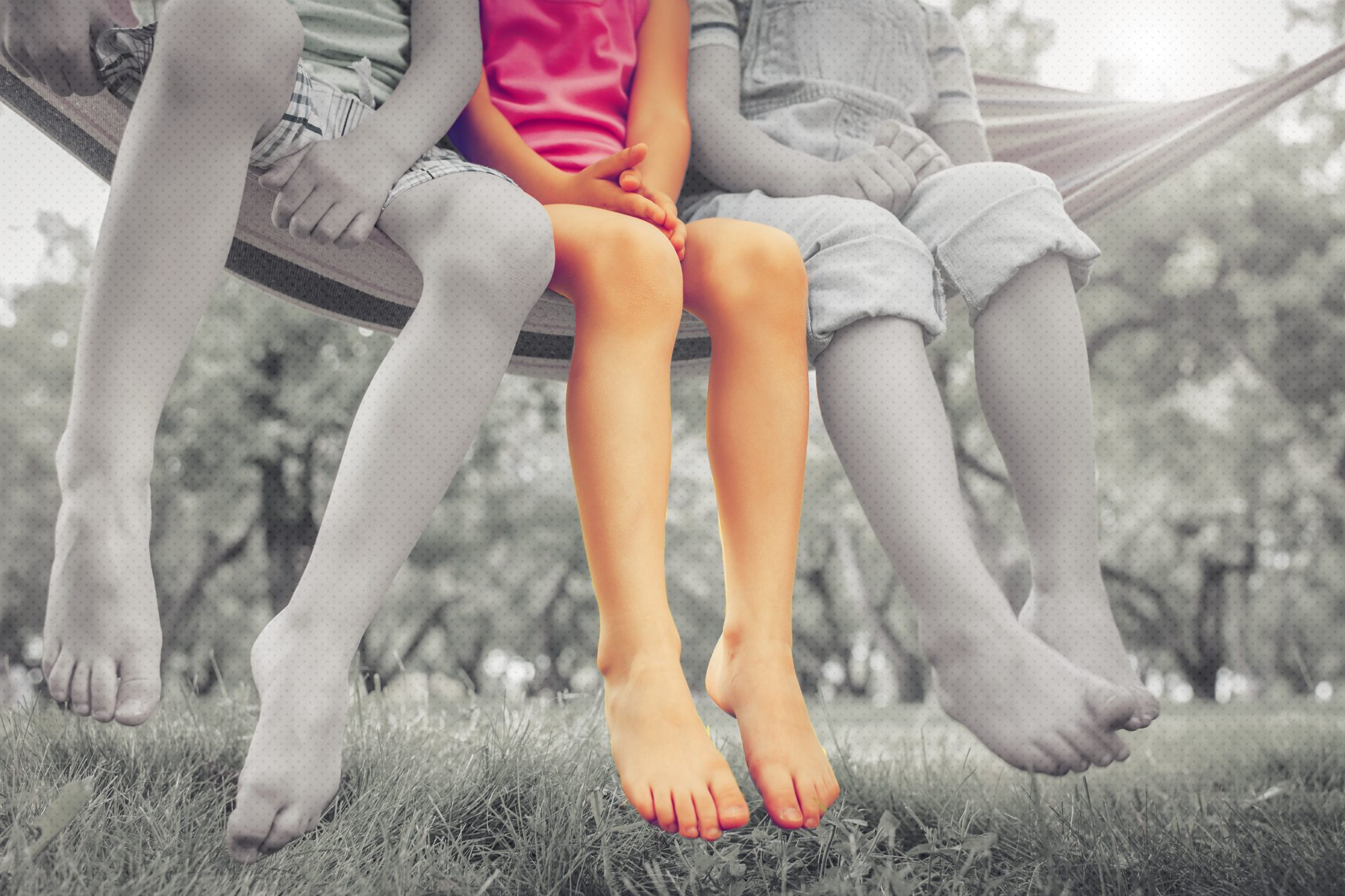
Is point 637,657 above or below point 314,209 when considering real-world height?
below

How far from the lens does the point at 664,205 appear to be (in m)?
1.25

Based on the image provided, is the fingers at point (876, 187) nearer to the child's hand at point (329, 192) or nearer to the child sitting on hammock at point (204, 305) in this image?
the child sitting on hammock at point (204, 305)

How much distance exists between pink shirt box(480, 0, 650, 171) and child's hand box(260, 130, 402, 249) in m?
0.34

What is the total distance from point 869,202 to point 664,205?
0.96ft

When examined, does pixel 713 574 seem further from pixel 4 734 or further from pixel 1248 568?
pixel 4 734

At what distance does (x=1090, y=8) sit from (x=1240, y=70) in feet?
7.94

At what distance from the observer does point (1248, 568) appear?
1280cm

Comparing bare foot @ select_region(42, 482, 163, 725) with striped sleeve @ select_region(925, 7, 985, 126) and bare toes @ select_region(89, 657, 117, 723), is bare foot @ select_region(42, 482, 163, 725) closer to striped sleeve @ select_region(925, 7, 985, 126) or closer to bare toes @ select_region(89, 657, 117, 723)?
bare toes @ select_region(89, 657, 117, 723)

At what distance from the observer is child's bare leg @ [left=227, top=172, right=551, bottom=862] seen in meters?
0.91

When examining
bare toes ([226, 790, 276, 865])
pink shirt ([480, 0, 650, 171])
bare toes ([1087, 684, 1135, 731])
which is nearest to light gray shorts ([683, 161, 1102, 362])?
pink shirt ([480, 0, 650, 171])

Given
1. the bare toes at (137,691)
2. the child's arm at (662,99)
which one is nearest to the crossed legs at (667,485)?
the child's arm at (662,99)

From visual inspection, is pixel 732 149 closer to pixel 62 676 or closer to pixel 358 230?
pixel 358 230

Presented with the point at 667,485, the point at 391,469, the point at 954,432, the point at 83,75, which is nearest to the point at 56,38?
the point at 83,75

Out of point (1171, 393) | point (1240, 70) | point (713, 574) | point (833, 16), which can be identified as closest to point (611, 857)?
point (833, 16)
